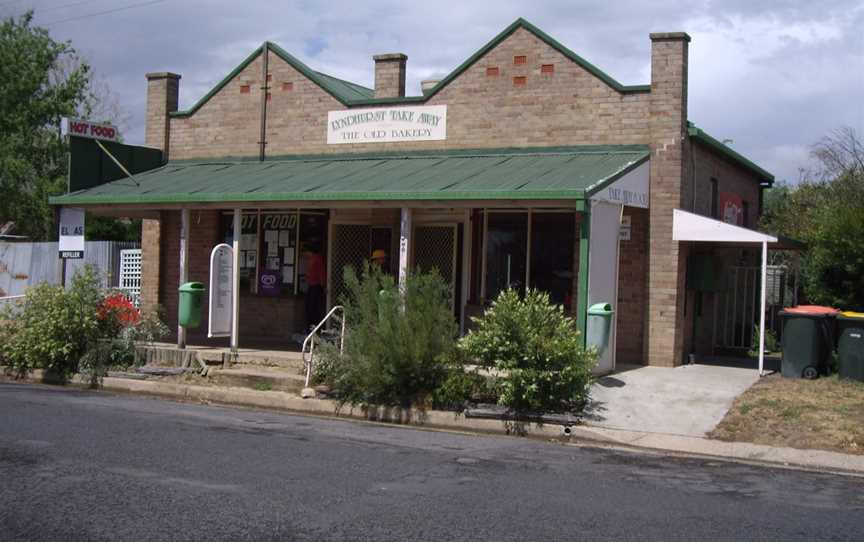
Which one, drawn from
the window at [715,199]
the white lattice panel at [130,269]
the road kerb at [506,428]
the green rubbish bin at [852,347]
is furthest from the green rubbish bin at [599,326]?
the white lattice panel at [130,269]

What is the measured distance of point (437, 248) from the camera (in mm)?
16281

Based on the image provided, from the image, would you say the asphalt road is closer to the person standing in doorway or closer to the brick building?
the brick building

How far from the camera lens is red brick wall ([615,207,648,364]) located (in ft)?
48.0

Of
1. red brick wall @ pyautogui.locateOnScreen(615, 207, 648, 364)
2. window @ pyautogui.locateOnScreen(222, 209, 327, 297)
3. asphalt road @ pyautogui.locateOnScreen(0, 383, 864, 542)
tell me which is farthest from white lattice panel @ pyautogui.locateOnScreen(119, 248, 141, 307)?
red brick wall @ pyautogui.locateOnScreen(615, 207, 648, 364)

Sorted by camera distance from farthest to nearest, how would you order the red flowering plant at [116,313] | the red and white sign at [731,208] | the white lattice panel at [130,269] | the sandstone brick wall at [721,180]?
1. the white lattice panel at [130,269]
2. the red and white sign at [731,208]
3. the sandstone brick wall at [721,180]
4. the red flowering plant at [116,313]

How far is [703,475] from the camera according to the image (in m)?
8.60

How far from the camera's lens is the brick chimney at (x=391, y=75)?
56.7ft

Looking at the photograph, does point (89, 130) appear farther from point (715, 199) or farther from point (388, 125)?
point (715, 199)

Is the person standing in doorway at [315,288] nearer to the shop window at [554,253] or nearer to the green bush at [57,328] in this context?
the green bush at [57,328]

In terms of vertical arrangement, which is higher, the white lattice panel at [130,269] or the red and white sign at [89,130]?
the red and white sign at [89,130]

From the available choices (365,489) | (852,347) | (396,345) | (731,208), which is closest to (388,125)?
(396,345)

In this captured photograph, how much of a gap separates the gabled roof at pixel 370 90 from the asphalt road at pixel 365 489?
274 inches

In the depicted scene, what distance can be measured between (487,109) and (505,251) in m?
2.49

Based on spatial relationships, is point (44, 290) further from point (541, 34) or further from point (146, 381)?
point (541, 34)
